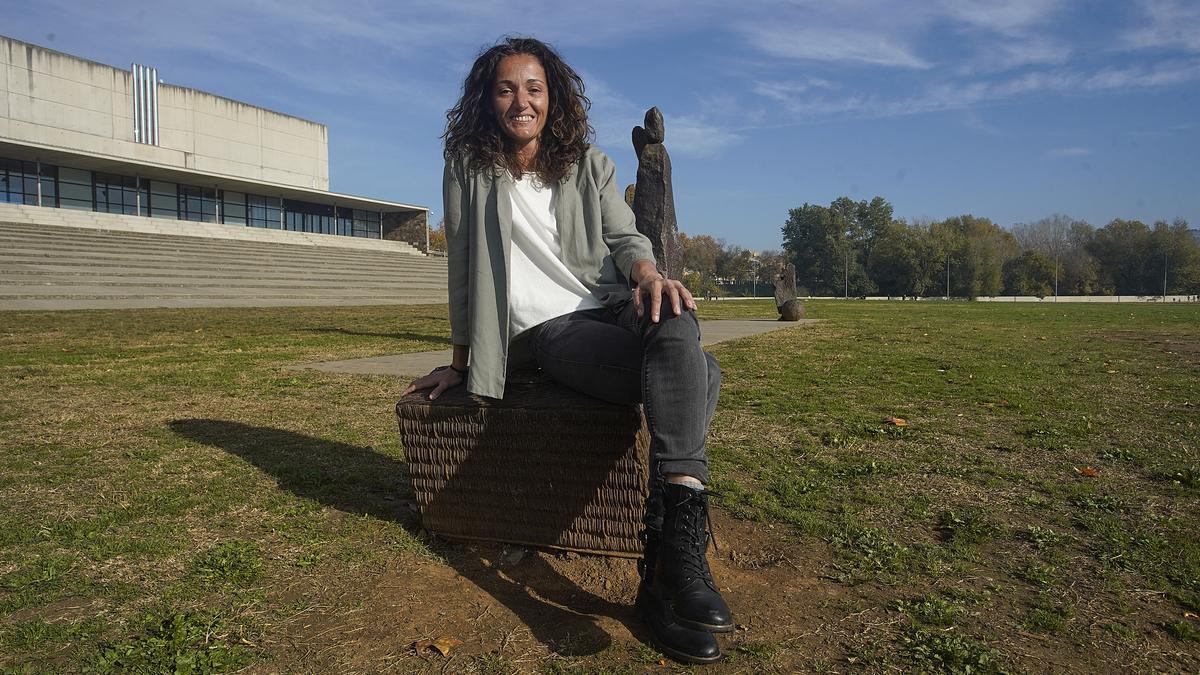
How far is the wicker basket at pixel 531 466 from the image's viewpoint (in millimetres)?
2131

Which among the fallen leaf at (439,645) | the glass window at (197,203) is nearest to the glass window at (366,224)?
the glass window at (197,203)

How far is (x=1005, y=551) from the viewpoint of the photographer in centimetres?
220

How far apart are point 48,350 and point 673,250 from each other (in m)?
7.21

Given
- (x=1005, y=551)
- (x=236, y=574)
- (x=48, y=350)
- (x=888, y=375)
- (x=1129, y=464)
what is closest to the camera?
(x=236, y=574)

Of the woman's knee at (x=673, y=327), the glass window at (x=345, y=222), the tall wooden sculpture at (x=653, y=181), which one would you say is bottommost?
the woman's knee at (x=673, y=327)

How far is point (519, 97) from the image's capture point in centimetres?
234

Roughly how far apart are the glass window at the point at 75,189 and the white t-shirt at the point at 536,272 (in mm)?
39726

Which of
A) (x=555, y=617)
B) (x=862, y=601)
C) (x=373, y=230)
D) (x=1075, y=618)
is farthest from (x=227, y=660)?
(x=373, y=230)

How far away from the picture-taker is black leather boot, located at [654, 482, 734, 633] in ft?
5.25

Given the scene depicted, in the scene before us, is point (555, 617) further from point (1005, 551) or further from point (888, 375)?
point (888, 375)

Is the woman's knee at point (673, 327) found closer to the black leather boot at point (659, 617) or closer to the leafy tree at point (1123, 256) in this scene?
the black leather boot at point (659, 617)

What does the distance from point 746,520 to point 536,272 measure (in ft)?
3.82

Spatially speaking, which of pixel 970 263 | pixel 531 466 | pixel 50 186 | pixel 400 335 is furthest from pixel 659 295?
pixel 970 263

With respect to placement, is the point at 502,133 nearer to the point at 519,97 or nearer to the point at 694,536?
the point at 519,97
